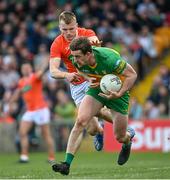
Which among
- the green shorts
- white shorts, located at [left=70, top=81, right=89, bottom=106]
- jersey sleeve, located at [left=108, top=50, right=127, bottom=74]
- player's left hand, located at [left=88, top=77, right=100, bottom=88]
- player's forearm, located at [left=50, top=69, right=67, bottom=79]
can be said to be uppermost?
jersey sleeve, located at [left=108, top=50, right=127, bottom=74]

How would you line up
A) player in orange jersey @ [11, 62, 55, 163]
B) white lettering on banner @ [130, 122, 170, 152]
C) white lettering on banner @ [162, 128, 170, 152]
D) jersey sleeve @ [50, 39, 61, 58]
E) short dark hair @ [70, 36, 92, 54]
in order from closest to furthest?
short dark hair @ [70, 36, 92, 54], jersey sleeve @ [50, 39, 61, 58], player in orange jersey @ [11, 62, 55, 163], white lettering on banner @ [162, 128, 170, 152], white lettering on banner @ [130, 122, 170, 152]

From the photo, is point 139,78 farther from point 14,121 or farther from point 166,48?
point 14,121

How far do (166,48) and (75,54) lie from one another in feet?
44.2

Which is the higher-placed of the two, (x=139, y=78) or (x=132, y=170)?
(x=139, y=78)

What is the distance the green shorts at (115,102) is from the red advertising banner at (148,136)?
8.49 m

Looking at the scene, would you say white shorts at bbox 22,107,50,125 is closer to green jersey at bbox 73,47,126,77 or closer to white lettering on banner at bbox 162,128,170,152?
white lettering on banner at bbox 162,128,170,152

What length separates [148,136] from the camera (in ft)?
72.1

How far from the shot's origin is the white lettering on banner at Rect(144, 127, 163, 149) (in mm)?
21859

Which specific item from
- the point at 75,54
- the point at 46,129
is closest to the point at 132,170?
the point at 75,54

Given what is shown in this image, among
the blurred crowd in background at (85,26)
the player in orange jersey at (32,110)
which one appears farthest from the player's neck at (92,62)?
the blurred crowd in background at (85,26)

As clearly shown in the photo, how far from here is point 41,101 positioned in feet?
63.4

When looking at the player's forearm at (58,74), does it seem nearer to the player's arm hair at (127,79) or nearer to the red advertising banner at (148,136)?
the player's arm hair at (127,79)

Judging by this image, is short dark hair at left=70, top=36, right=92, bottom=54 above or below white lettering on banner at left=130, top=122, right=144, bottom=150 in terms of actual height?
above

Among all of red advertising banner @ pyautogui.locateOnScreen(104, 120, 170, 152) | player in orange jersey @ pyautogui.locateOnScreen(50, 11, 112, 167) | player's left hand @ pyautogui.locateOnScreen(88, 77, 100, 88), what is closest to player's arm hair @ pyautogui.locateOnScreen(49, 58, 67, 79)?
player in orange jersey @ pyautogui.locateOnScreen(50, 11, 112, 167)
